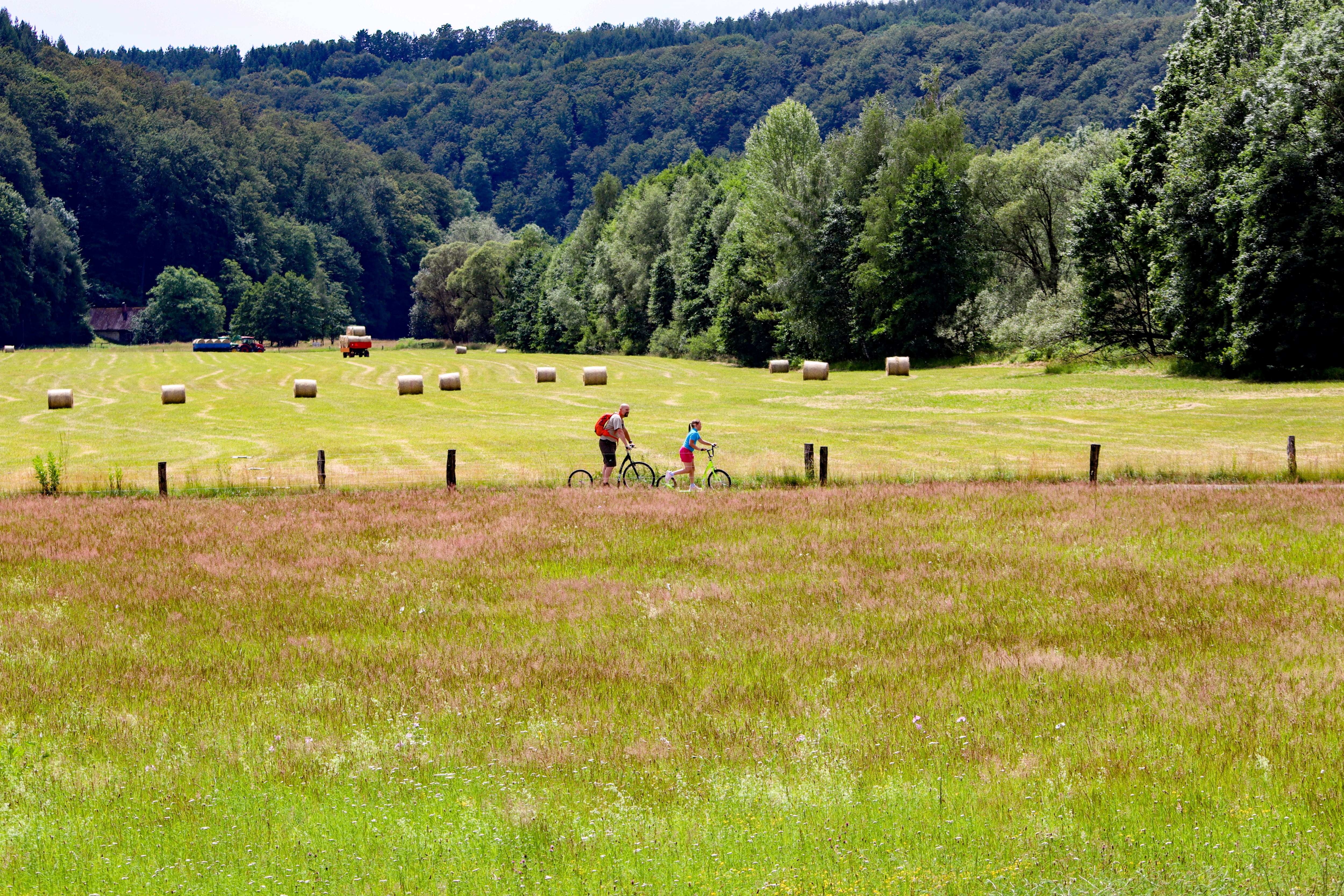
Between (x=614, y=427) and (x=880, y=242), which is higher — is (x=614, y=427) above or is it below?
below

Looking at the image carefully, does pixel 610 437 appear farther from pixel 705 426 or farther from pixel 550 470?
pixel 705 426

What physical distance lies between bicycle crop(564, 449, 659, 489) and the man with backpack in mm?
325

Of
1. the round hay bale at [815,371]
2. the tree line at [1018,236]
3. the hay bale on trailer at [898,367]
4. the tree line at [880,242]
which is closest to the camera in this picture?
the tree line at [1018,236]

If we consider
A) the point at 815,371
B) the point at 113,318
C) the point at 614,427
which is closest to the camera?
the point at 614,427

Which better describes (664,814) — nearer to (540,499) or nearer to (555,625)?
(555,625)

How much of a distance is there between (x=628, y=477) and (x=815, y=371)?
4825cm

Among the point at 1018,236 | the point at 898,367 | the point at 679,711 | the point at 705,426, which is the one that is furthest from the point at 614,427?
the point at 1018,236

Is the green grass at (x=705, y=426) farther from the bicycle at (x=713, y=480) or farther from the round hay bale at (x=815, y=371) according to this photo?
the round hay bale at (x=815, y=371)

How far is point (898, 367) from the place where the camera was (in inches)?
2995

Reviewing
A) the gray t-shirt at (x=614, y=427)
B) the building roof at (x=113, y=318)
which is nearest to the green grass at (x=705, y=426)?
the gray t-shirt at (x=614, y=427)

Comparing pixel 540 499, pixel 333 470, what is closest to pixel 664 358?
pixel 333 470

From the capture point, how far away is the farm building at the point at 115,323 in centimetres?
17812

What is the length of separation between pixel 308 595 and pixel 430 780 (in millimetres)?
8173

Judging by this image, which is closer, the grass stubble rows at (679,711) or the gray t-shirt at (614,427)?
the grass stubble rows at (679,711)
